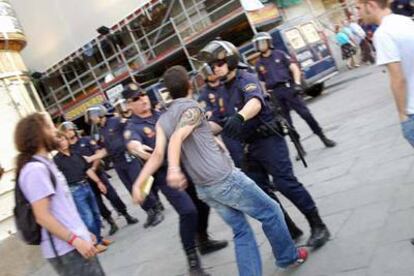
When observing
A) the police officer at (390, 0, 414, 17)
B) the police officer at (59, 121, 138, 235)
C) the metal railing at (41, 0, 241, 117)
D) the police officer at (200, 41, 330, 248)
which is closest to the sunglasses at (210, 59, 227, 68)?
the police officer at (200, 41, 330, 248)

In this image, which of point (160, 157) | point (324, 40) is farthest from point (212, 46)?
point (324, 40)

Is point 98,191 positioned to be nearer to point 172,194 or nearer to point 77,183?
point 77,183

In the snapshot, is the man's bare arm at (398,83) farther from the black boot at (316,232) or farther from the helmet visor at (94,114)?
the helmet visor at (94,114)

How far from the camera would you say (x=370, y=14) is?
346 centimetres

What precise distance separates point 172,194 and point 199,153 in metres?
1.37

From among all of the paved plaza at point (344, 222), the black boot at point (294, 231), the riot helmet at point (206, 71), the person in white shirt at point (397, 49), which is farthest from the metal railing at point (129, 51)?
the person in white shirt at point (397, 49)

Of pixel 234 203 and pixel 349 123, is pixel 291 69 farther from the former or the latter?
pixel 234 203

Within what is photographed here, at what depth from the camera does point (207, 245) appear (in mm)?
5418

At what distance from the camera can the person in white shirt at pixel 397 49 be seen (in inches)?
131

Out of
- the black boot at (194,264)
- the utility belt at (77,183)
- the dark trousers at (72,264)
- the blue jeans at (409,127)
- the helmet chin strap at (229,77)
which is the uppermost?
the helmet chin strap at (229,77)

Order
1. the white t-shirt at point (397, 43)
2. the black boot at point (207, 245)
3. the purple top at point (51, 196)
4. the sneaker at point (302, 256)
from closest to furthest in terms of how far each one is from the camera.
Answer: the purple top at point (51, 196) → the white t-shirt at point (397, 43) → the sneaker at point (302, 256) → the black boot at point (207, 245)

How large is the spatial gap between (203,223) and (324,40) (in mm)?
11526

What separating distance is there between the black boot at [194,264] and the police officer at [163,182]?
0.01 metres

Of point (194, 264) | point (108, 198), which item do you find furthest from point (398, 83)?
point (108, 198)
